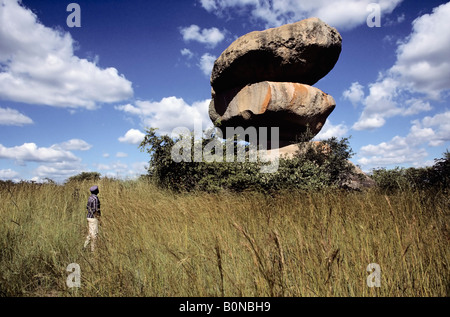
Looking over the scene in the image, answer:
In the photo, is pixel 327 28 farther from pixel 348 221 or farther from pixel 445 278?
pixel 445 278

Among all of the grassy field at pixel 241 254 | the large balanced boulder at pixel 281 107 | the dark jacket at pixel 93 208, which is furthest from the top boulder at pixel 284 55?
the dark jacket at pixel 93 208

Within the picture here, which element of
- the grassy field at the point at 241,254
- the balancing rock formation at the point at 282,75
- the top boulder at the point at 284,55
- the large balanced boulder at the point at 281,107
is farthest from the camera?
the large balanced boulder at the point at 281,107

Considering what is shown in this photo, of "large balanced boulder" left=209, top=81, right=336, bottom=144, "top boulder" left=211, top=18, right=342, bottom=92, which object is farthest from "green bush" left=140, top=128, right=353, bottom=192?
"top boulder" left=211, top=18, right=342, bottom=92

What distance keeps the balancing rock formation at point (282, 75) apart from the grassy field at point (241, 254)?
1024 cm

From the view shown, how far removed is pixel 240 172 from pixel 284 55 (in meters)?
8.48

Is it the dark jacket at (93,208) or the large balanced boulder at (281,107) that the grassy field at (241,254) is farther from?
the large balanced boulder at (281,107)

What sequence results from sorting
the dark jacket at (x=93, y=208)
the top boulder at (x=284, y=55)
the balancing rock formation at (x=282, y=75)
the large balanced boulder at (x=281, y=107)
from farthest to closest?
the large balanced boulder at (x=281, y=107)
the balancing rock formation at (x=282, y=75)
the top boulder at (x=284, y=55)
the dark jacket at (x=93, y=208)

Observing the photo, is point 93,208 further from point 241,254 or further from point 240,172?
point 240,172

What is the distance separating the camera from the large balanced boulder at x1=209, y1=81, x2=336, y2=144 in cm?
1450

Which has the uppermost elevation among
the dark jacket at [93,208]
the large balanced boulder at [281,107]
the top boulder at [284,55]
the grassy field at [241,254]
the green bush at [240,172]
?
the top boulder at [284,55]

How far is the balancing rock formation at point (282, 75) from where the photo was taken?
14.0 metres

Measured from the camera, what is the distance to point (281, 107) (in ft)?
47.5

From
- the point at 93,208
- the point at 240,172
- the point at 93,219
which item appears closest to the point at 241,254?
the point at 93,219

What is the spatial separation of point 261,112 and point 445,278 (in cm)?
1295
